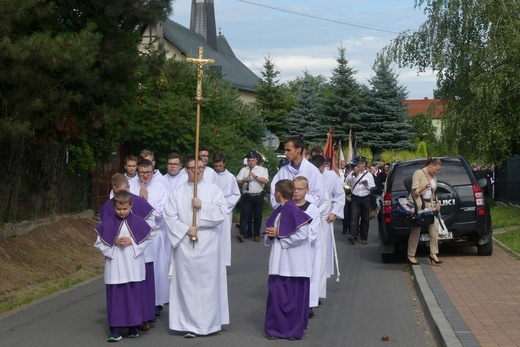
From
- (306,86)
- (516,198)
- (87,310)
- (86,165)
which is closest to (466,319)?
(87,310)

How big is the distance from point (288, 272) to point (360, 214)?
1102 cm

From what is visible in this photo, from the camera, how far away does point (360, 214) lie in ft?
66.2

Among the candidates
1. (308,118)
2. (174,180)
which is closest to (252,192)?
(174,180)

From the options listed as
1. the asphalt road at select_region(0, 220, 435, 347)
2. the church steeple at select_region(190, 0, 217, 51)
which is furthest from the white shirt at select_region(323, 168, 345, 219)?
the church steeple at select_region(190, 0, 217, 51)

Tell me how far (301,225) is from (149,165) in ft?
7.40

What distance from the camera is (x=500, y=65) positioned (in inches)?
1078

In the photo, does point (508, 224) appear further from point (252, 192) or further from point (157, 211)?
point (157, 211)

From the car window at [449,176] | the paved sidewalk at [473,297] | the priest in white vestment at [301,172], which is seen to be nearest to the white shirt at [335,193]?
the priest in white vestment at [301,172]

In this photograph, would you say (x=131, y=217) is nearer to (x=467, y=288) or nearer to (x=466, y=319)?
(x=466, y=319)

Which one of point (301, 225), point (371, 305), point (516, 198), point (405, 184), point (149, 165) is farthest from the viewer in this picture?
point (516, 198)

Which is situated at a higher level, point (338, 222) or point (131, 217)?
point (131, 217)

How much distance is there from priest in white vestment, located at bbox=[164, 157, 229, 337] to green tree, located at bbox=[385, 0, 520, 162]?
17051 millimetres

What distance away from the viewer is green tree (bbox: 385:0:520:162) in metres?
27.1

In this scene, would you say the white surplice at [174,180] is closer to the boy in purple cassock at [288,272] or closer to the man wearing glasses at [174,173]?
the man wearing glasses at [174,173]
